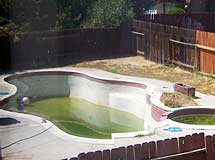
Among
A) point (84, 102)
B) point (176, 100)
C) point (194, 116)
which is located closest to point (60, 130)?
point (194, 116)

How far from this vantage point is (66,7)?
23.4 metres

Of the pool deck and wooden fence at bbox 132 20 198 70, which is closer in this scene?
the pool deck

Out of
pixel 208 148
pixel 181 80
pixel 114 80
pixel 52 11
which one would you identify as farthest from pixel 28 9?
pixel 208 148

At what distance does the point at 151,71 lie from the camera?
63.2 feet

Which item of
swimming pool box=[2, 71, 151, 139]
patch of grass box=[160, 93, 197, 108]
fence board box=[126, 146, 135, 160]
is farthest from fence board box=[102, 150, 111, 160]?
patch of grass box=[160, 93, 197, 108]

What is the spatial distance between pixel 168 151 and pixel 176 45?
14.0 metres

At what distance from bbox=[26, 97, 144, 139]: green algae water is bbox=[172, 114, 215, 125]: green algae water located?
1.73 meters

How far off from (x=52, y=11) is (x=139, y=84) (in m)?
8.37

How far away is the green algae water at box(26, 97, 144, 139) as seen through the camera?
43.3ft

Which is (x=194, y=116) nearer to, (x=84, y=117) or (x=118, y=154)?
(x=84, y=117)

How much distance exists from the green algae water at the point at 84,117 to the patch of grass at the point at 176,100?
1.09m

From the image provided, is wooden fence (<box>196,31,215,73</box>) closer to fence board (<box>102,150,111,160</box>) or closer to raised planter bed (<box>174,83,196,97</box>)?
raised planter bed (<box>174,83,196,97</box>)

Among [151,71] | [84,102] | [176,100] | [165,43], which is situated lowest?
[84,102]

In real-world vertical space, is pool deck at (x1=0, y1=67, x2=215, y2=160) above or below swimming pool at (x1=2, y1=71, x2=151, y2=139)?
above
